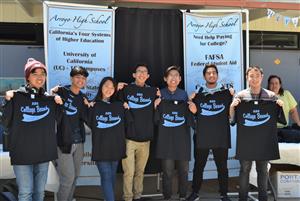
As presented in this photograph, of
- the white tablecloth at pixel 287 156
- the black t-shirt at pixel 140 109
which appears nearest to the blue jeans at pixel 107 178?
the black t-shirt at pixel 140 109

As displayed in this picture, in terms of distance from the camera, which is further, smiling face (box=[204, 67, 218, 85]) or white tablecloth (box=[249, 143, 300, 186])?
white tablecloth (box=[249, 143, 300, 186])

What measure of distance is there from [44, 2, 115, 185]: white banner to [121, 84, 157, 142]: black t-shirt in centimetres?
65

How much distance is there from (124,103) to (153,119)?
41cm

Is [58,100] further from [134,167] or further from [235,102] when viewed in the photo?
[235,102]

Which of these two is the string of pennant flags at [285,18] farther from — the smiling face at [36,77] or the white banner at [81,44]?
the smiling face at [36,77]

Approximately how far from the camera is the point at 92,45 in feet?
18.4

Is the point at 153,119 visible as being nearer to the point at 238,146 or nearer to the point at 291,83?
the point at 238,146

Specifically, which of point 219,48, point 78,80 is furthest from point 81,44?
point 219,48

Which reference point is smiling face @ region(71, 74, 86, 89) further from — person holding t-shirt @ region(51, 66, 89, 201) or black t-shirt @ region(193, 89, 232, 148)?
black t-shirt @ region(193, 89, 232, 148)

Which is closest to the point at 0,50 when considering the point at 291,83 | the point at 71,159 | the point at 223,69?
the point at 71,159

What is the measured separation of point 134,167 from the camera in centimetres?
518

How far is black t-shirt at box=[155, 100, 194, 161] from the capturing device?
201 inches

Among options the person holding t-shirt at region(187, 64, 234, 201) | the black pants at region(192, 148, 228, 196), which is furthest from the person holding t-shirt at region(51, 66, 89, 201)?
the black pants at region(192, 148, 228, 196)

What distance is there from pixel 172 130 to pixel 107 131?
799 mm
